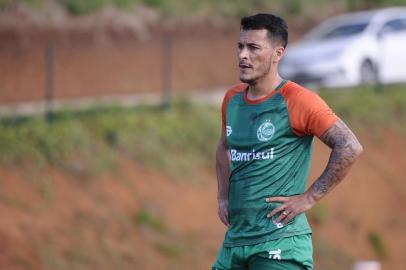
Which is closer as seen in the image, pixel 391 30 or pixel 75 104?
pixel 75 104

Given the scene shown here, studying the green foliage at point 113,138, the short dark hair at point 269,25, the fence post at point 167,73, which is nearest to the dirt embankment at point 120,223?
the green foliage at point 113,138

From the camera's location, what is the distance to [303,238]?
598 centimetres

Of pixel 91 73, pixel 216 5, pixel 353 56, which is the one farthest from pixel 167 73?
pixel 216 5

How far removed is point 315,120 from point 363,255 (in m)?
12.2

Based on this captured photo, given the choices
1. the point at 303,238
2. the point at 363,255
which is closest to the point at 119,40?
the point at 363,255

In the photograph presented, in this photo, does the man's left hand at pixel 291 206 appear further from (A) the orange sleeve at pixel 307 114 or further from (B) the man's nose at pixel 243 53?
(B) the man's nose at pixel 243 53

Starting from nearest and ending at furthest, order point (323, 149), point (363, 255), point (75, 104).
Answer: point (75, 104) < point (363, 255) < point (323, 149)

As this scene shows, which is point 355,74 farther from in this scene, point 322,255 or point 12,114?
point 12,114

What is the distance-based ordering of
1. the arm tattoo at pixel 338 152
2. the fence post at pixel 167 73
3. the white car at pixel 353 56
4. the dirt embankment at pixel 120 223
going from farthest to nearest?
1. the white car at pixel 353 56
2. the fence post at pixel 167 73
3. the dirt embankment at pixel 120 223
4. the arm tattoo at pixel 338 152

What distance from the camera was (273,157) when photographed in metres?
5.94

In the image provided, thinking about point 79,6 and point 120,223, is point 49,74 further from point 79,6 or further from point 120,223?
point 79,6

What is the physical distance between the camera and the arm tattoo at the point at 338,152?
5816 millimetres

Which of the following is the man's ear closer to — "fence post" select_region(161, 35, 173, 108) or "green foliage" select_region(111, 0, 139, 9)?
"fence post" select_region(161, 35, 173, 108)

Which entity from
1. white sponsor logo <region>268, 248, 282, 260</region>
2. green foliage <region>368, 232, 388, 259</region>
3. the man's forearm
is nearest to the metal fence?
green foliage <region>368, 232, 388, 259</region>
